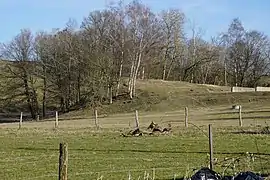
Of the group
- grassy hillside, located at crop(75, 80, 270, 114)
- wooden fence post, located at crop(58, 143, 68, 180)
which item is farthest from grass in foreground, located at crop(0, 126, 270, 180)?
grassy hillside, located at crop(75, 80, 270, 114)

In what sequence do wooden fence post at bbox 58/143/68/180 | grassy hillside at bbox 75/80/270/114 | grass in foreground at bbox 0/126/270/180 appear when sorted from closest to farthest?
wooden fence post at bbox 58/143/68/180 → grass in foreground at bbox 0/126/270/180 → grassy hillside at bbox 75/80/270/114

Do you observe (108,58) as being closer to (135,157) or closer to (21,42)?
(21,42)

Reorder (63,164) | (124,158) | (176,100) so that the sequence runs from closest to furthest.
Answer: (63,164) → (124,158) → (176,100)

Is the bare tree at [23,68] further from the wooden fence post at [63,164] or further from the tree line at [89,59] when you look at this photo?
the wooden fence post at [63,164]

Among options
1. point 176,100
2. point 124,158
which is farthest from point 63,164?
point 176,100

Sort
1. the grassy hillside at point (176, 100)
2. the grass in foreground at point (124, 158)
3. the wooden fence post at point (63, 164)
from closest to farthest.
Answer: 1. the wooden fence post at point (63, 164)
2. the grass in foreground at point (124, 158)
3. the grassy hillside at point (176, 100)

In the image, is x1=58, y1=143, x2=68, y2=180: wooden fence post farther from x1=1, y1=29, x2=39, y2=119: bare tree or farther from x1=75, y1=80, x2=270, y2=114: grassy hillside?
x1=1, y1=29, x2=39, y2=119: bare tree

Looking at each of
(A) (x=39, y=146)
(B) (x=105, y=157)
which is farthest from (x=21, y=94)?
(B) (x=105, y=157)

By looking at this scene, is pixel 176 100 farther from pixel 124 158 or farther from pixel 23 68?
pixel 124 158

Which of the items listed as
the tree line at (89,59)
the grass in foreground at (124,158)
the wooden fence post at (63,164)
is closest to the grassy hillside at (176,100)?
the tree line at (89,59)

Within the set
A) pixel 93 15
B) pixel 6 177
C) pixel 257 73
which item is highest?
pixel 93 15

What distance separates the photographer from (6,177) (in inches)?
668

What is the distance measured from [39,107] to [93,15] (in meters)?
18.8

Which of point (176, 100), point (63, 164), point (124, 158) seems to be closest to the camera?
point (63, 164)
